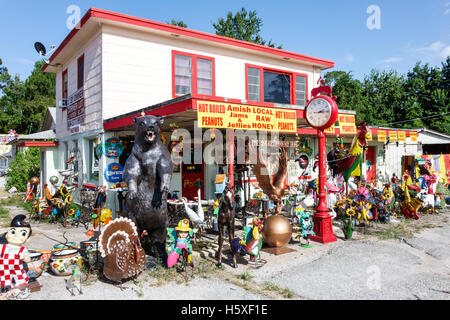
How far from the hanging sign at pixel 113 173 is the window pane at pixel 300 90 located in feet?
25.4

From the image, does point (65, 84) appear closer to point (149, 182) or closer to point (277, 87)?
point (277, 87)

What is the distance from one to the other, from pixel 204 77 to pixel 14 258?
8.32m

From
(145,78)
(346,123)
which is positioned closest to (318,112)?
(346,123)

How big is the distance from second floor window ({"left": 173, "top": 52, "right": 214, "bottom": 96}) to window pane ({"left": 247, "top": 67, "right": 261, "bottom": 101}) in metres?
1.66

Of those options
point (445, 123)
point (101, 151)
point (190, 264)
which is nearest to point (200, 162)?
point (101, 151)

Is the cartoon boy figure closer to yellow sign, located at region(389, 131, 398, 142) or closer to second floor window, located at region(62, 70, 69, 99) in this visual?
second floor window, located at region(62, 70, 69, 99)

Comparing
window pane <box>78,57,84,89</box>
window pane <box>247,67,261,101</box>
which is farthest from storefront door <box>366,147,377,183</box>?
window pane <box>78,57,84,89</box>

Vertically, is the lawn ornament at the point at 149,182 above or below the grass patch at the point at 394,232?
above

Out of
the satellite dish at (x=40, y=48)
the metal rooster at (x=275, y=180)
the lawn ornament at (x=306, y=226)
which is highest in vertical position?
the satellite dish at (x=40, y=48)

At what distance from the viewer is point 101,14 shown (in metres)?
8.92

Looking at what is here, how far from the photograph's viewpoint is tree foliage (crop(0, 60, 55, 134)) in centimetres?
3438

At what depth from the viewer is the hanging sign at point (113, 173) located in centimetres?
916

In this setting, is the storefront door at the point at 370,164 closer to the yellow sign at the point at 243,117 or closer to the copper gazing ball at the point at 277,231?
the yellow sign at the point at 243,117

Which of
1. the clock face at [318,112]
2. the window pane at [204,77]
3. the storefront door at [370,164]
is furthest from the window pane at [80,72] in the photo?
the storefront door at [370,164]
